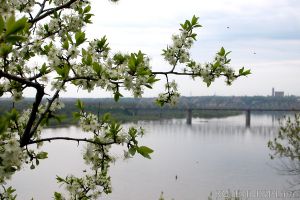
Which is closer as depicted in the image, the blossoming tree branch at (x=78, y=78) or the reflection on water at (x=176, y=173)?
the blossoming tree branch at (x=78, y=78)

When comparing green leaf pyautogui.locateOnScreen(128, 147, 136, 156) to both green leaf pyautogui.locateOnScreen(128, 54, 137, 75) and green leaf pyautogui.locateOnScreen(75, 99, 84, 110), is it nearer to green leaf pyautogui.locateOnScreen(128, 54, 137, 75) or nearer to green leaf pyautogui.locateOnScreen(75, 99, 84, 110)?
green leaf pyautogui.locateOnScreen(128, 54, 137, 75)

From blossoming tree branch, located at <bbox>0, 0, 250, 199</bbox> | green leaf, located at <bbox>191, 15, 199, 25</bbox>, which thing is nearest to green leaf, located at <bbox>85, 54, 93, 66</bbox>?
Result: blossoming tree branch, located at <bbox>0, 0, 250, 199</bbox>

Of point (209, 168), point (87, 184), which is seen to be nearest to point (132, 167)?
point (209, 168)

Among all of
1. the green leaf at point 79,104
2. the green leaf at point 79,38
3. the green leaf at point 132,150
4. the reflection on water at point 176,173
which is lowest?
the reflection on water at point 176,173

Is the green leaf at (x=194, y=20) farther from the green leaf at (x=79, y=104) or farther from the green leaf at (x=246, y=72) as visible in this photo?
the green leaf at (x=79, y=104)

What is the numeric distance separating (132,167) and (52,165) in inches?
273

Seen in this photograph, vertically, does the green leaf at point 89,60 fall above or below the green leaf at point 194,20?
below

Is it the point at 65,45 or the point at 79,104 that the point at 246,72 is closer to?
the point at 79,104

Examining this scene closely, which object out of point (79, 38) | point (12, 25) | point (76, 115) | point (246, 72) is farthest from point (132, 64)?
point (246, 72)

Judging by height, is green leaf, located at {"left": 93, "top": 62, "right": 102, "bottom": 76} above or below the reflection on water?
above

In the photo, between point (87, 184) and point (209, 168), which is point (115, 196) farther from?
point (87, 184)

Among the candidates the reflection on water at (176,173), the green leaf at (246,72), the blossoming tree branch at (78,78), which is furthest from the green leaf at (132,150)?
the reflection on water at (176,173)

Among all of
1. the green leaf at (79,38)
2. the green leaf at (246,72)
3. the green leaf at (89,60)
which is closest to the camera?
the green leaf at (89,60)

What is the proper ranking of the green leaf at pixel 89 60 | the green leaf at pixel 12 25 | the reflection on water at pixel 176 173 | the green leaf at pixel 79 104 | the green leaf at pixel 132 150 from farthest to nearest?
the reflection on water at pixel 176 173 → the green leaf at pixel 79 104 → the green leaf at pixel 89 60 → the green leaf at pixel 132 150 → the green leaf at pixel 12 25
